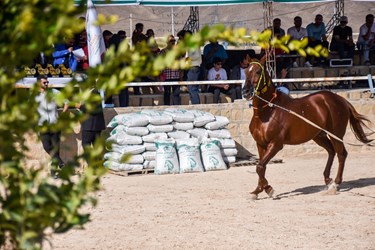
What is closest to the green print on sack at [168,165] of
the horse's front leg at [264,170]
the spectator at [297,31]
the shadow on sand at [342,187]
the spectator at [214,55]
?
the shadow on sand at [342,187]

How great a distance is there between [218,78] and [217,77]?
3 cm

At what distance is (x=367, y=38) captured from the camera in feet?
71.1

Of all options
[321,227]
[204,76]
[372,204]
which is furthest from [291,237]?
[204,76]

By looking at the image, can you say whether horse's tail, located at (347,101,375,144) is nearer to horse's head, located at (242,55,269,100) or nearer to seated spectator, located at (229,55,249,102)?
horse's head, located at (242,55,269,100)

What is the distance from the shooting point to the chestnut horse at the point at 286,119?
493 inches

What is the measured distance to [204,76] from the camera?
1942 cm

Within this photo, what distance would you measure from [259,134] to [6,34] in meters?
10.2

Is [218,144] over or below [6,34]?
below

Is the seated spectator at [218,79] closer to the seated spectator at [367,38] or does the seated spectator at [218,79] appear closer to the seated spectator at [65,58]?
the seated spectator at [65,58]

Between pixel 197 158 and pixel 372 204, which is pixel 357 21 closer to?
pixel 197 158

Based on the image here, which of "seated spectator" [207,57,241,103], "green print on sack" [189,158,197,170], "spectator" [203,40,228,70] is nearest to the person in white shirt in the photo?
"seated spectator" [207,57,241,103]

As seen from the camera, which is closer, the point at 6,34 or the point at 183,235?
the point at 6,34

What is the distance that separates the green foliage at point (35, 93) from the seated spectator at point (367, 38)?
18.8m

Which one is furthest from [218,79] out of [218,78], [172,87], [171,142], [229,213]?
[229,213]
